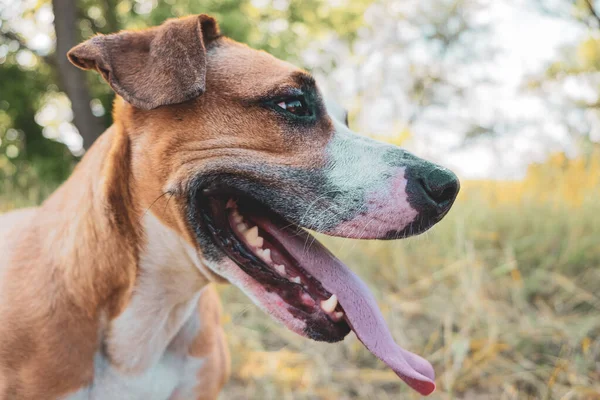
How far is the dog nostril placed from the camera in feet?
5.42

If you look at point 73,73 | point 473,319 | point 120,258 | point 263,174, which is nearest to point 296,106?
point 263,174

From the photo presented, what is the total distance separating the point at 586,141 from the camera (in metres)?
5.69

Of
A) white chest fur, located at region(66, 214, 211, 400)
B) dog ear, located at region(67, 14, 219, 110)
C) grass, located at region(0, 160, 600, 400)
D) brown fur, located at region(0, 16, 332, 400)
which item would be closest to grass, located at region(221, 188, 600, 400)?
grass, located at region(0, 160, 600, 400)

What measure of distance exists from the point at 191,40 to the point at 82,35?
8.67m

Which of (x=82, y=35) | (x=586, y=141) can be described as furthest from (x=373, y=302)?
(x=82, y=35)

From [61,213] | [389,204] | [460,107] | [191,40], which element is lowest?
[460,107]

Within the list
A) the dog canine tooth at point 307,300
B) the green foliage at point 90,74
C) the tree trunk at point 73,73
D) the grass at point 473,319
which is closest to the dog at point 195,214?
the dog canine tooth at point 307,300

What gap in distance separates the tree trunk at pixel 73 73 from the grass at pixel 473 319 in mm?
4545

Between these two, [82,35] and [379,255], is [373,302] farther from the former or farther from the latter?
[82,35]

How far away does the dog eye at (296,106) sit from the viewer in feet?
5.87

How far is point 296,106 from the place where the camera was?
1815 mm

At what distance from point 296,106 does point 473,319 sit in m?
2.23

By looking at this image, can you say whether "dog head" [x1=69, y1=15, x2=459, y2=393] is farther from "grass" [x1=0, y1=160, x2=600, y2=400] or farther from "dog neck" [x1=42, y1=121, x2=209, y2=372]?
"grass" [x1=0, y1=160, x2=600, y2=400]

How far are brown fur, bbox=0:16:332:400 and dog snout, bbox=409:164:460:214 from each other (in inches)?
13.6
